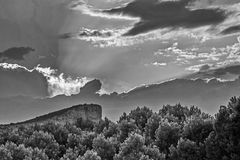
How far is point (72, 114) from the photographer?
218ft

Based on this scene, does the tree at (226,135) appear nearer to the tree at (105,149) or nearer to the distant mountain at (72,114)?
the tree at (105,149)

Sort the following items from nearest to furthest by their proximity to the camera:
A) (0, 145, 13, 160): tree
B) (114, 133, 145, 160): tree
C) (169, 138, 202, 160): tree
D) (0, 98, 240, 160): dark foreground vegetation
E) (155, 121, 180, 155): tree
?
(114, 133, 145, 160): tree
(0, 98, 240, 160): dark foreground vegetation
(169, 138, 202, 160): tree
(0, 145, 13, 160): tree
(155, 121, 180, 155): tree

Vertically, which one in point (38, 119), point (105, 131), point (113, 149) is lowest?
point (113, 149)

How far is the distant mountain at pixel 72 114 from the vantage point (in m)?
63.4

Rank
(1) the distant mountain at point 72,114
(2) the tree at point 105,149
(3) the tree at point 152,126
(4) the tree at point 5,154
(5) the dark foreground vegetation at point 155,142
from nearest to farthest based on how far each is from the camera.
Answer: (5) the dark foreground vegetation at point 155,142 → (4) the tree at point 5,154 → (2) the tree at point 105,149 → (3) the tree at point 152,126 → (1) the distant mountain at point 72,114

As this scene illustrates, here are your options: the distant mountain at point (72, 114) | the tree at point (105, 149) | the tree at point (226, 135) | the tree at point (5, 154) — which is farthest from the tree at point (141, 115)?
the tree at point (5, 154)

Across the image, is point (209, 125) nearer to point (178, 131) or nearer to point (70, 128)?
point (178, 131)

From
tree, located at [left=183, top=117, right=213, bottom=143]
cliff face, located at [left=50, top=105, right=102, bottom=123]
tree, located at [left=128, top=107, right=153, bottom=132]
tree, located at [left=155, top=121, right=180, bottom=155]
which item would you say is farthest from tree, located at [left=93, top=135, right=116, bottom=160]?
cliff face, located at [left=50, top=105, right=102, bottom=123]

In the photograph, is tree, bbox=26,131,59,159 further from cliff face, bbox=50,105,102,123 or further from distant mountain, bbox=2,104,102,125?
cliff face, bbox=50,105,102,123

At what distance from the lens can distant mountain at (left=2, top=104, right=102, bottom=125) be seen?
63.4 m

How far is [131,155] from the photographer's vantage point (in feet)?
95.9

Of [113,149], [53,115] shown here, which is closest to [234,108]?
[113,149]

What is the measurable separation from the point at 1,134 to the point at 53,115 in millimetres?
20862

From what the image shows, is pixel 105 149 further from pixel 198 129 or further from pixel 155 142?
pixel 198 129
